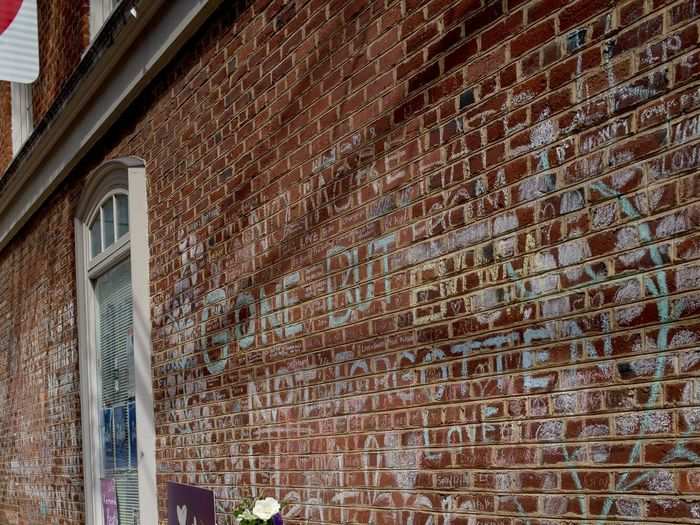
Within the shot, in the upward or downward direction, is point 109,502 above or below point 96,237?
below

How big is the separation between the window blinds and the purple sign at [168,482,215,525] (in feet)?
9.19

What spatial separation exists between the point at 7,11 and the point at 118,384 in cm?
313

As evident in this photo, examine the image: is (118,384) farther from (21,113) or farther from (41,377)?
(21,113)

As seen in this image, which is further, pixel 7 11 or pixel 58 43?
pixel 58 43

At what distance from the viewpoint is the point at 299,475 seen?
204 inches

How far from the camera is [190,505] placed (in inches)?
195

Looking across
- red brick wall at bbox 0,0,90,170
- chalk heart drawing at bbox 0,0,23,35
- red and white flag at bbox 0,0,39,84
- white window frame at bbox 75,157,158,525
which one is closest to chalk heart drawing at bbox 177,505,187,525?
white window frame at bbox 75,157,158,525

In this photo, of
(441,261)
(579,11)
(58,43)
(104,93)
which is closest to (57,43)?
(58,43)

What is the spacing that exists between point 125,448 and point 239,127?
342cm

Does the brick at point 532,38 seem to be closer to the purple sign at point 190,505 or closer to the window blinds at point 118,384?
the purple sign at point 190,505

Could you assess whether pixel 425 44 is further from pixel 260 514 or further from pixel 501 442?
pixel 260 514

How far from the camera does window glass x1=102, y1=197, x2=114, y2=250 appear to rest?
8664 mm

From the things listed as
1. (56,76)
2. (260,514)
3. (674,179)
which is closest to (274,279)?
(260,514)

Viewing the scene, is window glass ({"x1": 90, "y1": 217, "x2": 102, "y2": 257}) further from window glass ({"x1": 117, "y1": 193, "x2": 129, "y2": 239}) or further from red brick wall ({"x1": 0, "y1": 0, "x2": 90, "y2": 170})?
red brick wall ({"x1": 0, "y1": 0, "x2": 90, "y2": 170})
